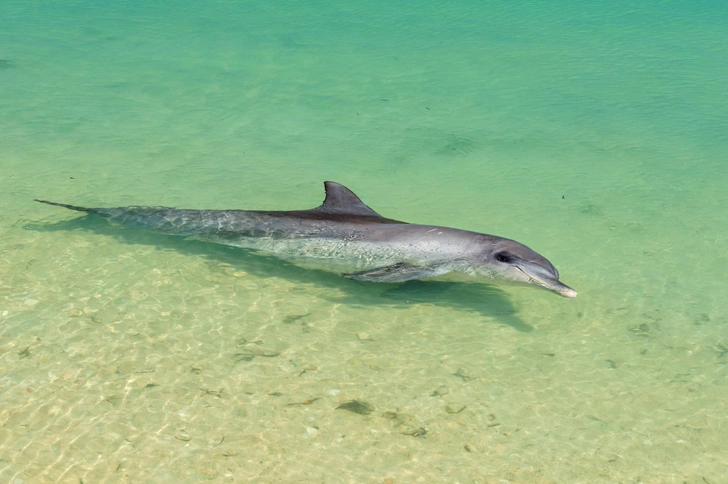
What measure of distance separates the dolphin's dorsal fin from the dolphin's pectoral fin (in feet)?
3.33

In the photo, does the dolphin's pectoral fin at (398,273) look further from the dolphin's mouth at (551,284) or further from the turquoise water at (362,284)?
the dolphin's mouth at (551,284)

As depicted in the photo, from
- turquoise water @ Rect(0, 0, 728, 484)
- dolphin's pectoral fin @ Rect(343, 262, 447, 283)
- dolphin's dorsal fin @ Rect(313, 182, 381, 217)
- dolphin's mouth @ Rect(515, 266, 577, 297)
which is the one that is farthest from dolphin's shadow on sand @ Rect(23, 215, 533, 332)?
dolphin's dorsal fin @ Rect(313, 182, 381, 217)

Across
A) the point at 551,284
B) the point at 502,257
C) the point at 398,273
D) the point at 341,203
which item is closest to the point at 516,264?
the point at 502,257

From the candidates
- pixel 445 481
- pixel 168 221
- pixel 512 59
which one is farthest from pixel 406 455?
pixel 512 59

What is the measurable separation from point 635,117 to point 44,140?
9.65 m

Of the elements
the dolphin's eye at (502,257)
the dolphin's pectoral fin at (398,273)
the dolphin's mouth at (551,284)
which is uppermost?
the dolphin's eye at (502,257)

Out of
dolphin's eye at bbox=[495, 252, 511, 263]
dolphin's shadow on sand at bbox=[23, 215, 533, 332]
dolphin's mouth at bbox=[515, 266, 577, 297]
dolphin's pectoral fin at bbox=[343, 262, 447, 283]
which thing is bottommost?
dolphin's shadow on sand at bbox=[23, 215, 533, 332]

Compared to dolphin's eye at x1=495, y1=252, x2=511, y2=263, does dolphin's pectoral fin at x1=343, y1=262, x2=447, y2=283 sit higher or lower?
lower

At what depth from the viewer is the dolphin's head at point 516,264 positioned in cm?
772

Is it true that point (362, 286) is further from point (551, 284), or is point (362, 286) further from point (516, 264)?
point (551, 284)

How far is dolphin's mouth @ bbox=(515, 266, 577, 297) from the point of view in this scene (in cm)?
739

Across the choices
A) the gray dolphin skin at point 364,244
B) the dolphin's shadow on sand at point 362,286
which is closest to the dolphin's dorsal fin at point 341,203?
the gray dolphin skin at point 364,244

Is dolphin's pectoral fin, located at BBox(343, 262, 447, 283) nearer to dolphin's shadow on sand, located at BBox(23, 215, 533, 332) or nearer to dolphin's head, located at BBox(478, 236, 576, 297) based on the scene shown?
dolphin's shadow on sand, located at BBox(23, 215, 533, 332)

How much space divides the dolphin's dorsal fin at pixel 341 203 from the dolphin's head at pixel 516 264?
1.42 metres
